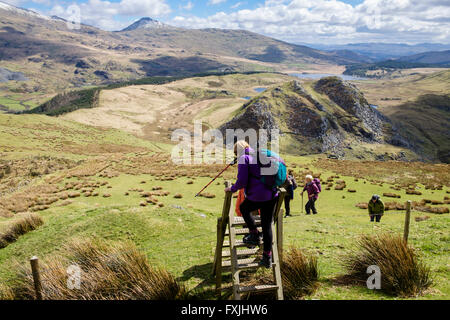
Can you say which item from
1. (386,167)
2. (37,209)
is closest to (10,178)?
(37,209)

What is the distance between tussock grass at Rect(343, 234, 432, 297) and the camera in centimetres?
706

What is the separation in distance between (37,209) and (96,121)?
131681mm

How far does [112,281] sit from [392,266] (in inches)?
279

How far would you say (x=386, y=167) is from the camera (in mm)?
44031

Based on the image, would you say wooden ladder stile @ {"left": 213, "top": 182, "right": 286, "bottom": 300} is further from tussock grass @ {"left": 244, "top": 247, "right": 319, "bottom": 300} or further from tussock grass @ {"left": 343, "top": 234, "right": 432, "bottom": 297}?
tussock grass @ {"left": 343, "top": 234, "right": 432, "bottom": 297}

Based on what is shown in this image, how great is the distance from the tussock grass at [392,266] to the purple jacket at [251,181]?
3.18m

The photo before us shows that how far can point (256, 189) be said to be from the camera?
740 centimetres

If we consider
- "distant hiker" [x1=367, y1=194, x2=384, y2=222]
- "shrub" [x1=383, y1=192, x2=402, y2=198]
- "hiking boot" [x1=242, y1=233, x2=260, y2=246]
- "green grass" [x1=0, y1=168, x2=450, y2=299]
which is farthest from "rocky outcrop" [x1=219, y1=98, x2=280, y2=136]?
"hiking boot" [x1=242, y1=233, x2=260, y2=246]

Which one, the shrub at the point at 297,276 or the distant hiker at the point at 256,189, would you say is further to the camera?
the shrub at the point at 297,276

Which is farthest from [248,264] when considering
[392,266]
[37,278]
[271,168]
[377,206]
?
[377,206]

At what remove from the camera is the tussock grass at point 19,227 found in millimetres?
14846

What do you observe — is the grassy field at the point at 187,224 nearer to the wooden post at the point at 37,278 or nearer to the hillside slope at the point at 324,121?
the wooden post at the point at 37,278

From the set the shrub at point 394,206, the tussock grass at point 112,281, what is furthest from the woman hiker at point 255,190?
the shrub at point 394,206
